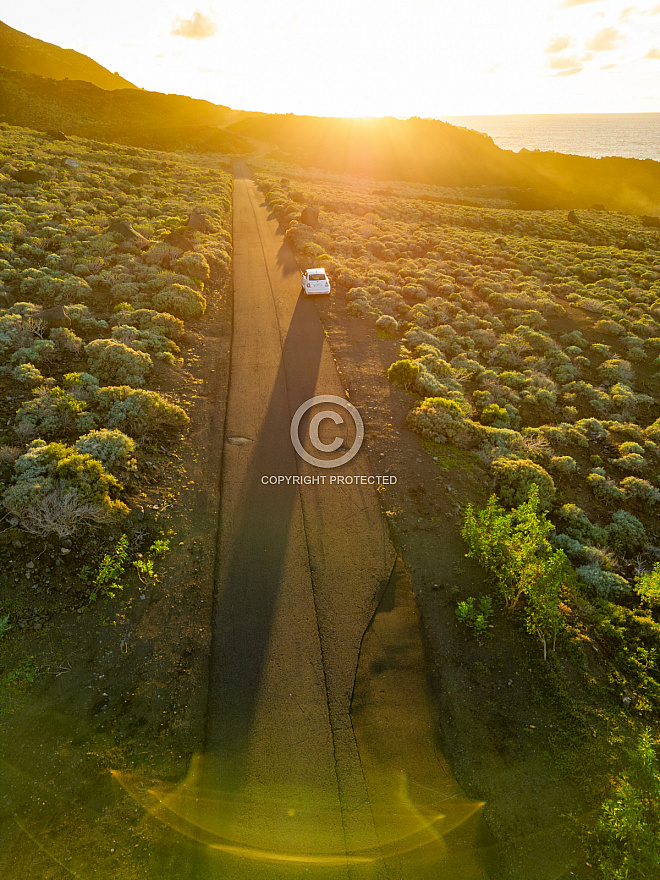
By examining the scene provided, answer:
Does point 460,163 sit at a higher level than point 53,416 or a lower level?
higher

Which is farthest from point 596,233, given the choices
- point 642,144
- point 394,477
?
point 642,144

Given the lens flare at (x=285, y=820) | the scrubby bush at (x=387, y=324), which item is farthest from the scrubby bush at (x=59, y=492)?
the scrubby bush at (x=387, y=324)

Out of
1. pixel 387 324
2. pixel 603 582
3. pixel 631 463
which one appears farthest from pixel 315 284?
pixel 603 582

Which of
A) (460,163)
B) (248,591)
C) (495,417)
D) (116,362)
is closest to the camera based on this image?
(248,591)

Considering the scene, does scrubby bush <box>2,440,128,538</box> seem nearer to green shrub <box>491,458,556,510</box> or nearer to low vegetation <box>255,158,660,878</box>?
low vegetation <box>255,158,660,878</box>

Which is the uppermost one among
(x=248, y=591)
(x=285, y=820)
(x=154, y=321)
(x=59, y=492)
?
(x=154, y=321)

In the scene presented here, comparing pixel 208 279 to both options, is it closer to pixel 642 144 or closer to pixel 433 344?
pixel 433 344

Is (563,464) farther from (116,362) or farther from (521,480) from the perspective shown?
(116,362)

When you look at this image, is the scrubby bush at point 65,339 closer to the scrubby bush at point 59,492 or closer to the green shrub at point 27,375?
the green shrub at point 27,375
